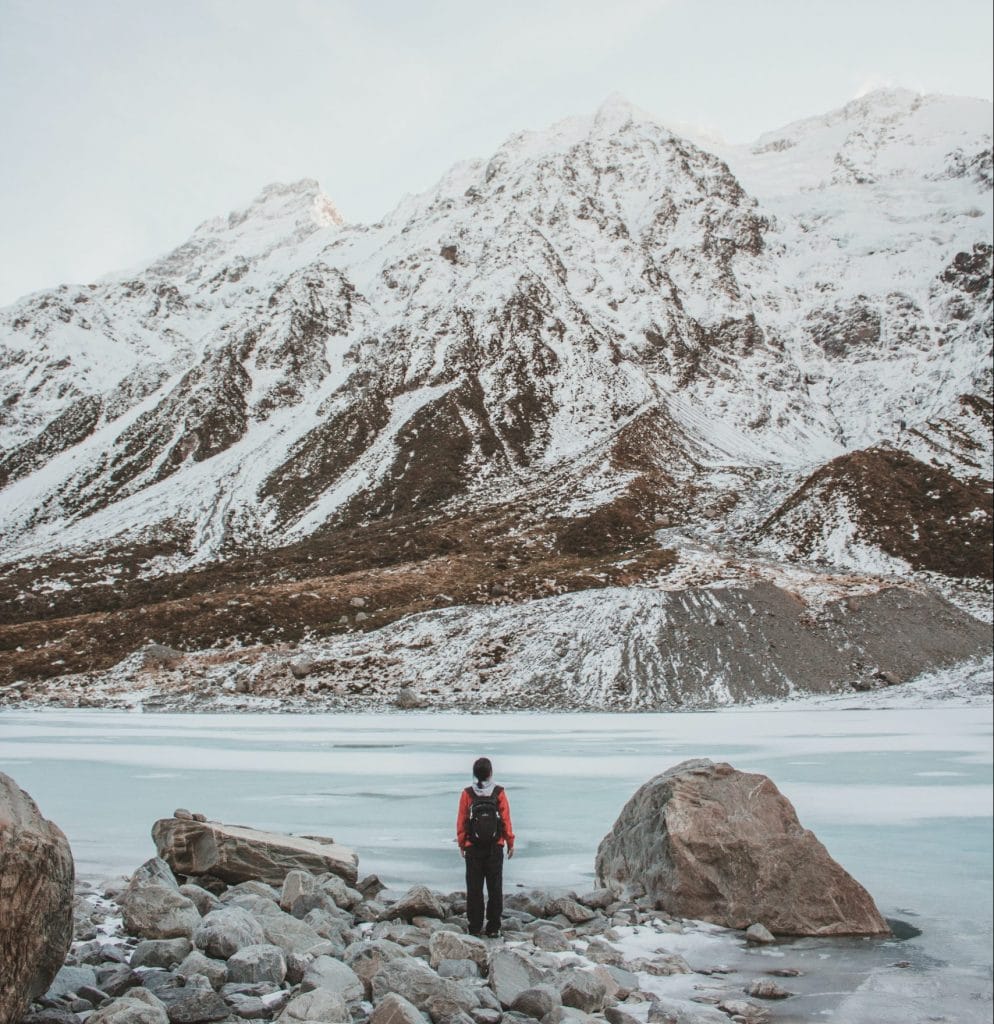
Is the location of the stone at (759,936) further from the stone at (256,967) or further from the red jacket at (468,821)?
the stone at (256,967)

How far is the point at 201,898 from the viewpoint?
10.7 metres

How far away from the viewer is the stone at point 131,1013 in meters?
6.90

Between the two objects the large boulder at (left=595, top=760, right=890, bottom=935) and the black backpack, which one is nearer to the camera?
the black backpack

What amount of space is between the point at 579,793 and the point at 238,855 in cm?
1022

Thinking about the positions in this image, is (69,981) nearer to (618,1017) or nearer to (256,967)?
(256,967)

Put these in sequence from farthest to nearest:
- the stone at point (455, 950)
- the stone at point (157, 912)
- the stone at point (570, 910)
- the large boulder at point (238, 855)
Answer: the large boulder at point (238, 855) → the stone at point (570, 910) → the stone at point (157, 912) → the stone at point (455, 950)

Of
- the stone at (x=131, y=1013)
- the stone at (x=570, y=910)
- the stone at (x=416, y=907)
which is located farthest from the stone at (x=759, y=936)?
the stone at (x=131, y=1013)

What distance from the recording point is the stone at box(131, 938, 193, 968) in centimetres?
865

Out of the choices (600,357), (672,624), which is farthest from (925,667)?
(600,357)

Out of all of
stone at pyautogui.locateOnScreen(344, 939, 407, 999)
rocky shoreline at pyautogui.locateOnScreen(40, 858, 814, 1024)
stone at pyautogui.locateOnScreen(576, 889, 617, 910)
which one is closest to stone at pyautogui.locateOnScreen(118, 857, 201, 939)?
rocky shoreline at pyautogui.locateOnScreen(40, 858, 814, 1024)

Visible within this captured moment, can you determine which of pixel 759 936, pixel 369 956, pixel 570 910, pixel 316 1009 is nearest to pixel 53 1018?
pixel 316 1009

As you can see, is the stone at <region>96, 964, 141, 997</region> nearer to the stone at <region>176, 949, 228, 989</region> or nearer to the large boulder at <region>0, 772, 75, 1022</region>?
the stone at <region>176, 949, 228, 989</region>

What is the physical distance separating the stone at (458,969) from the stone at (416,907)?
6.35ft

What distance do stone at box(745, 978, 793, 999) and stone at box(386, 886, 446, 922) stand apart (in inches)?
156
